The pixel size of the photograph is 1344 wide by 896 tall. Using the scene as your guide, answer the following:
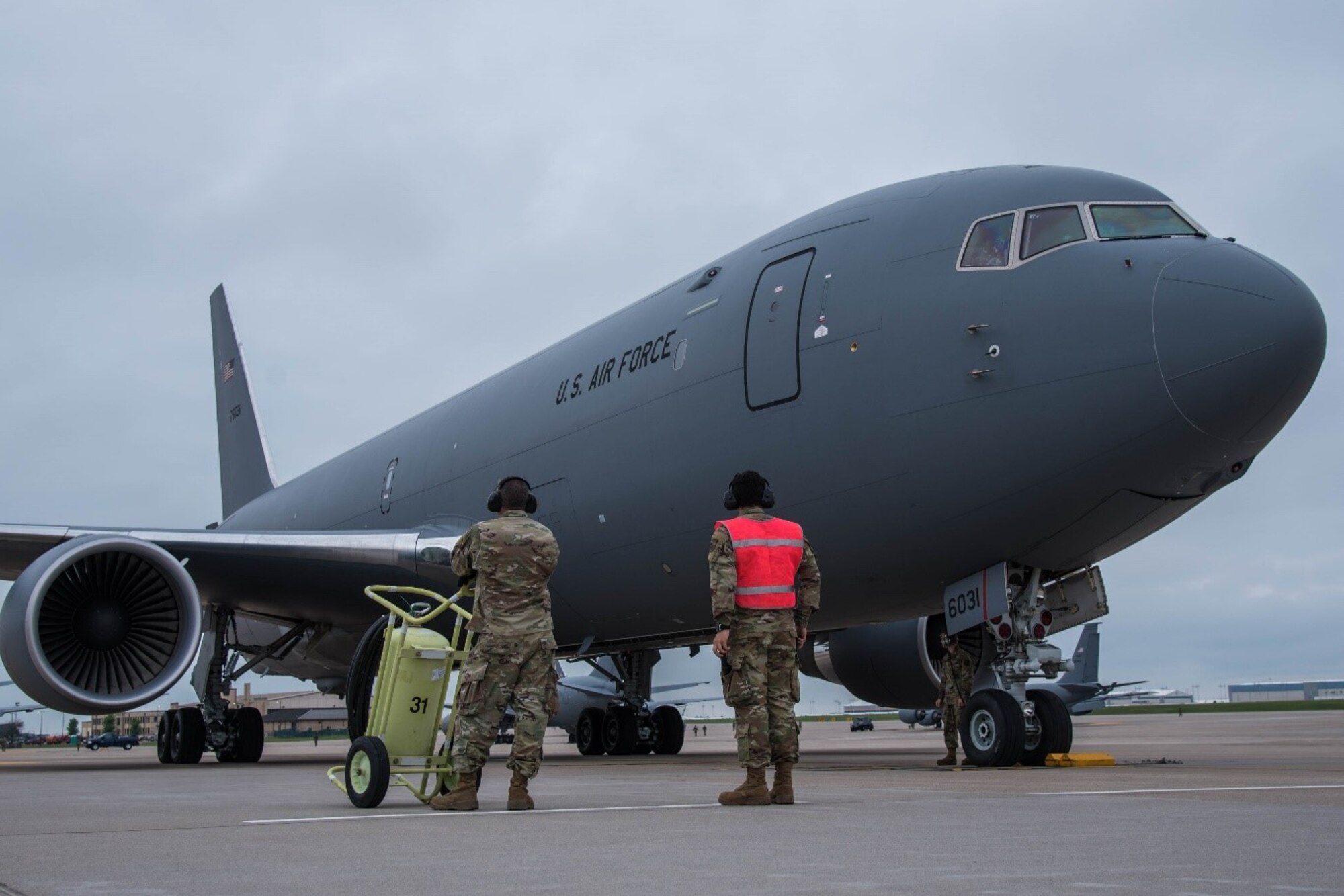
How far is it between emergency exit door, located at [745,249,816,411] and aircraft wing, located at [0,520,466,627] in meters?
4.52

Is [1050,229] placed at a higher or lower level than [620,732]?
higher

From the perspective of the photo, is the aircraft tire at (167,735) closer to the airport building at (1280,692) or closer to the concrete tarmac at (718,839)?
the concrete tarmac at (718,839)

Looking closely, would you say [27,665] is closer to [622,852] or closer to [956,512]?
[956,512]

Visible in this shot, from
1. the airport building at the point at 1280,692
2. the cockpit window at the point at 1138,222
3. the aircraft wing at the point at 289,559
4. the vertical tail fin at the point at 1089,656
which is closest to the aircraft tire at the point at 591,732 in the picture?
the aircraft wing at the point at 289,559

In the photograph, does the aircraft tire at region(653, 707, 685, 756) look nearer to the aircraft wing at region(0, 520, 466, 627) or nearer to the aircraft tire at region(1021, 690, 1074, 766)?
the aircraft wing at region(0, 520, 466, 627)

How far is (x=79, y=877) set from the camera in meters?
3.68

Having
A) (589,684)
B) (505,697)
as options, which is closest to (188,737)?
(505,697)

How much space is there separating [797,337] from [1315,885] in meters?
7.17

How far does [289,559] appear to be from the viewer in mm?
14836

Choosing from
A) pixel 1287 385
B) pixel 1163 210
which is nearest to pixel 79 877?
pixel 1287 385

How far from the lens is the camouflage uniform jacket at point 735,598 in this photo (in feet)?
20.3

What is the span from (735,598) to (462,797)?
59.8 inches

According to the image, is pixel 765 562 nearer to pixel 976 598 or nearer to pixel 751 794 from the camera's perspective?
pixel 751 794

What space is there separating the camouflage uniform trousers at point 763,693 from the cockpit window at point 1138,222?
4.25 m
